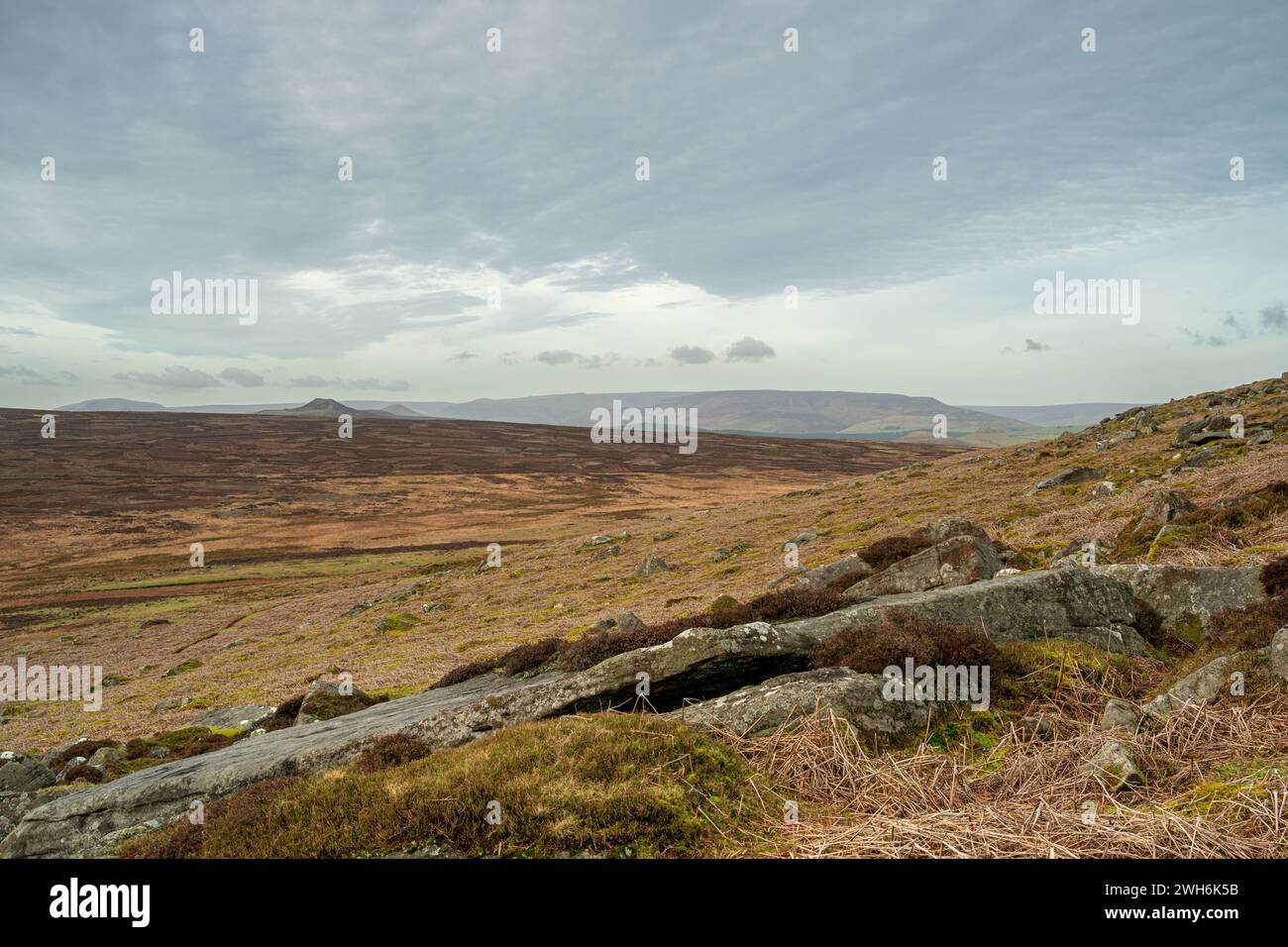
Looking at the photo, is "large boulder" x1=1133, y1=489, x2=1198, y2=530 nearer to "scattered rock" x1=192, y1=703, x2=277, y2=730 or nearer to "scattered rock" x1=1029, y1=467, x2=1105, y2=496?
"scattered rock" x1=1029, y1=467, x2=1105, y2=496

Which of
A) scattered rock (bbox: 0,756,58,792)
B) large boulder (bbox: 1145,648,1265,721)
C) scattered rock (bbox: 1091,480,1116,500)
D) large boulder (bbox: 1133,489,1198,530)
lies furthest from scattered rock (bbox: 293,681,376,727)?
scattered rock (bbox: 1091,480,1116,500)

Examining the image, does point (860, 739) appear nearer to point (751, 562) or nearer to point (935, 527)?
point (935, 527)

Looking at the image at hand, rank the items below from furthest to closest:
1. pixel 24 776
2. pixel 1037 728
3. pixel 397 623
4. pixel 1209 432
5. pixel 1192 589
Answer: pixel 397 623 → pixel 1209 432 → pixel 24 776 → pixel 1192 589 → pixel 1037 728

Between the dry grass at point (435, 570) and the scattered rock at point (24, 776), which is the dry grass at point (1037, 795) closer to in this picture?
the dry grass at point (435, 570)

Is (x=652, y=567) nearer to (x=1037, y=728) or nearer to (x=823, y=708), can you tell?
(x=823, y=708)

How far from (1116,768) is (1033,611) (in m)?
5.09

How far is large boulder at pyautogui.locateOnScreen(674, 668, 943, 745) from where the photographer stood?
27.4ft

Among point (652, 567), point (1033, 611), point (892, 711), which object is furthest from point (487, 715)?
point (652, 567)

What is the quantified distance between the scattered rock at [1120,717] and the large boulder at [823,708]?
6.10 feet

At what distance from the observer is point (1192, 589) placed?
11.5 m

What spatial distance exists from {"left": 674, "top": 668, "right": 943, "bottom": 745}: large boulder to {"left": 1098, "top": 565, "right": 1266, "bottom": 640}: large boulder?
5.92 metres

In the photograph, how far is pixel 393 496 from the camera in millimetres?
124000

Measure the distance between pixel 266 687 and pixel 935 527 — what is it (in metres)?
27.2
